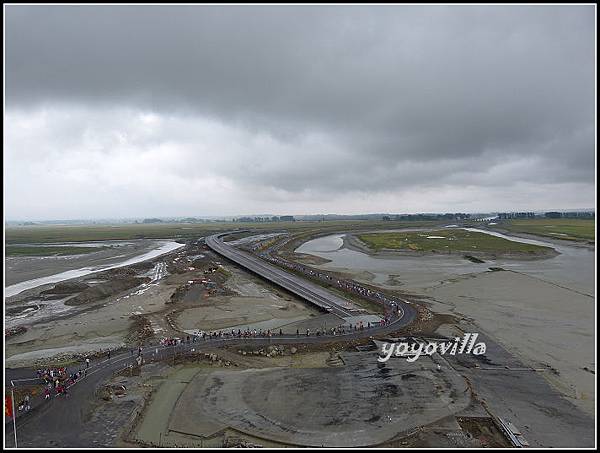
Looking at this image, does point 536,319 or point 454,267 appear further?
point 454,267

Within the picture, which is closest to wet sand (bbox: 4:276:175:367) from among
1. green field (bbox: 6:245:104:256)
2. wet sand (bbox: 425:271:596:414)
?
wet sand (bbox: 425:271:596:414)

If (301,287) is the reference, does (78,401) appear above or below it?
below

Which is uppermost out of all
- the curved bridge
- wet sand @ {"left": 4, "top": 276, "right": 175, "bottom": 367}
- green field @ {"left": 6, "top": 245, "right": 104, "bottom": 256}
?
green field @ {"left": 6, "top": 245, "right": 104, "bottom": 256}

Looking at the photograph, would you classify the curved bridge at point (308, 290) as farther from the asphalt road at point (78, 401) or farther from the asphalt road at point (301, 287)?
the asphalt road at point (78, 401)

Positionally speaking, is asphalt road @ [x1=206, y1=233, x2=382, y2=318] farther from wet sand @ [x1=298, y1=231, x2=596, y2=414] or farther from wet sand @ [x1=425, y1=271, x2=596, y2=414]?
wet sand @ [x1=425, y1=271, x2=596, y2=414]

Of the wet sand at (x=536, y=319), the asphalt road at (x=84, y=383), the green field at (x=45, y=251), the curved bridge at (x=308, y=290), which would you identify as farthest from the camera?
the green field at (x=45, y=251)

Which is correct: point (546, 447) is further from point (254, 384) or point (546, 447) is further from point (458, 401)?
point (254, 384)

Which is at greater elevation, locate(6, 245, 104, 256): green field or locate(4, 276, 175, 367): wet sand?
locate(6, 245, 104, 256): green field

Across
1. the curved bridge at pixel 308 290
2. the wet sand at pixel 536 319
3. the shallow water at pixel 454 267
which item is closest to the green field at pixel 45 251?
the curved bridge at pixel 308 290

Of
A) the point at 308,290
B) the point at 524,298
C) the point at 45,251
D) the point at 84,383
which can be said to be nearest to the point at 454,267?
the point at 524,298

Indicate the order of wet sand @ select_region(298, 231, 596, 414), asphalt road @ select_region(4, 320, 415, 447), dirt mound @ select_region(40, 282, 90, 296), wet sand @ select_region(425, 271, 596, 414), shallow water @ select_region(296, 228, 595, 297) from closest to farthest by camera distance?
asphalt road @ select_region(4, 320, 415, 447), wet sand @ select_region(425, 271, 596, 414), wet sand @ select_region(298, 231, 596, 414), dirt mound @ select_region(40, 282, 90, 296), shallow water @ select_region(296, 228, 595, 297)

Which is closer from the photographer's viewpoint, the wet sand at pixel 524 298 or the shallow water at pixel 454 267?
the wet sand at pixel 524 298

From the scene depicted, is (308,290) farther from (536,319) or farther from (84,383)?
(84,383)
